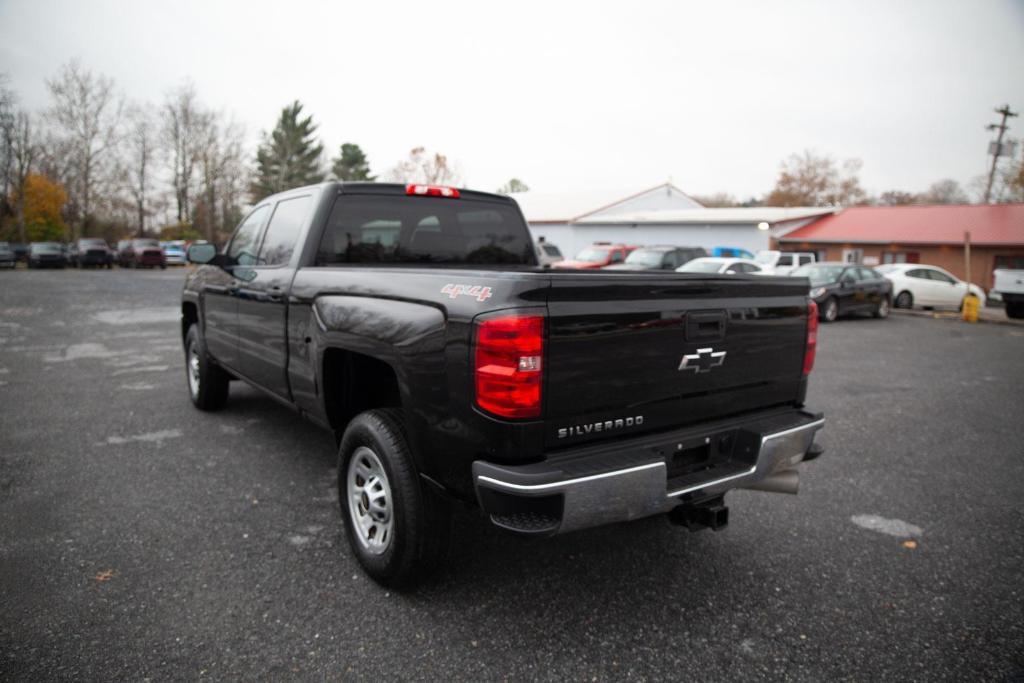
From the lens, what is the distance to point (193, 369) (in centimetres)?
605

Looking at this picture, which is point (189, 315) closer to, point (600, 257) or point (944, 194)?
point (600, 257)

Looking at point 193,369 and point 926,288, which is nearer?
point 193,369

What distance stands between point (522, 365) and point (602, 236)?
42.0 m

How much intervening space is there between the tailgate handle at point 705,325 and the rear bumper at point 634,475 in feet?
1.36

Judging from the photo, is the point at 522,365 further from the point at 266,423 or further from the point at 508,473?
the point at 266,423

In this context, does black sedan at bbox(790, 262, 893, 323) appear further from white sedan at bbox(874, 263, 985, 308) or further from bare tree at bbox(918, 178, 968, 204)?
bare tree at bbox(918, 178, 968, 204)

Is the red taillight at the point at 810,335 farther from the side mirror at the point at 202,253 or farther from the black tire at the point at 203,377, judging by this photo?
the black tire at the point at 203,377

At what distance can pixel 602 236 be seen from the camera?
4319 cm

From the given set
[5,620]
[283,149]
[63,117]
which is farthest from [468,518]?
[283,149]

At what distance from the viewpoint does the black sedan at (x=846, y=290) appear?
16.2 meters

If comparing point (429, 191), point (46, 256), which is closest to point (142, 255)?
point (46, 256)

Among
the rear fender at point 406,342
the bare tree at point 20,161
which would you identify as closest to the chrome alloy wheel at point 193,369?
the rear fender at point 406,342

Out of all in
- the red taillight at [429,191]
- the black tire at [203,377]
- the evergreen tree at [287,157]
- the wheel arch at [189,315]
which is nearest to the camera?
the red taillight at [429,191]

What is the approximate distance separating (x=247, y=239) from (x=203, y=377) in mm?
1544
